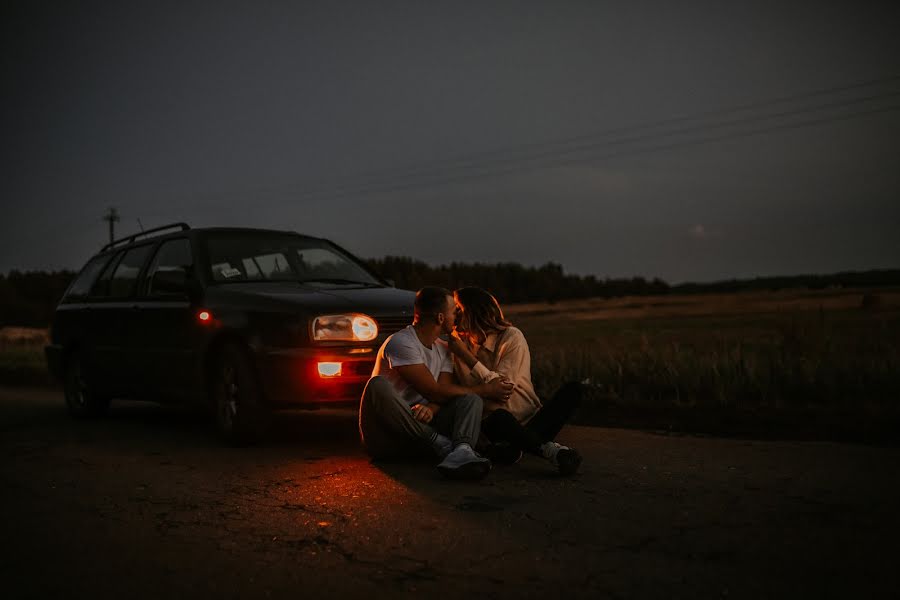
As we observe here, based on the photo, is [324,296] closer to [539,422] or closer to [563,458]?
[539,422]

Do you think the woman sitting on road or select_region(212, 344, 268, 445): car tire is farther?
select_region(212, 344, 268, 445): car tire

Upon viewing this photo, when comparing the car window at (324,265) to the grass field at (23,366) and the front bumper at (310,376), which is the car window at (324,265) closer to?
the front bumper at (310,376)

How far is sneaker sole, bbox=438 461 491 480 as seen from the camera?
496cm

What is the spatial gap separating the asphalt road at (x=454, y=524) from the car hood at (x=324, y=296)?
1156 mm

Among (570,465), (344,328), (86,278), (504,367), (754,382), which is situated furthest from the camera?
(86,278)

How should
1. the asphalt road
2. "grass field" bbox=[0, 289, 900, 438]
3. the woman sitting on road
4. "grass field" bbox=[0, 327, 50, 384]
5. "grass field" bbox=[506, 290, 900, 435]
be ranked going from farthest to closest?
"grass field" bbox=[0, 327, 50, 384] → "grass field" bbox=[506, 290, 900, 435] → "grass field" bbox=[0, 289, 900, 438] → the woman sitting on road → the asphalt road

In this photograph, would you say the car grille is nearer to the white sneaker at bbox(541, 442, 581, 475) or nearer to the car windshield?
the car windshield

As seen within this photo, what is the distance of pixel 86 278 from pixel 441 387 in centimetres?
587

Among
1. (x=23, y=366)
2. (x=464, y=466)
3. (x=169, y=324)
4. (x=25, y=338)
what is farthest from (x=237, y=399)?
(x=25, y=338)

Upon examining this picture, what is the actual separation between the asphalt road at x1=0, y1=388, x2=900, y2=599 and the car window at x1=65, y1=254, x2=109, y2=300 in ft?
10.1

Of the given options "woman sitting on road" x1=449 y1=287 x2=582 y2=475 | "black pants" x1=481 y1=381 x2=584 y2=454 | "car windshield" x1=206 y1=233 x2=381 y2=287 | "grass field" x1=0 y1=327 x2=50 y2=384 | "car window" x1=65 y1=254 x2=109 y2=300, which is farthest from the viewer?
"grass field" x1=0 y1=327 x2=50 y2=384

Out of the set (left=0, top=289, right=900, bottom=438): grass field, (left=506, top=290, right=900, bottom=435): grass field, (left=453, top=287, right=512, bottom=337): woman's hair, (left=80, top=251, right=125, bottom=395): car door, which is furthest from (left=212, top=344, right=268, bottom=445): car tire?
(left=506, top=290, right=900, bottom=435): grass field

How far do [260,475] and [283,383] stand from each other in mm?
877

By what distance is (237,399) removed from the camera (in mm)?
6418
